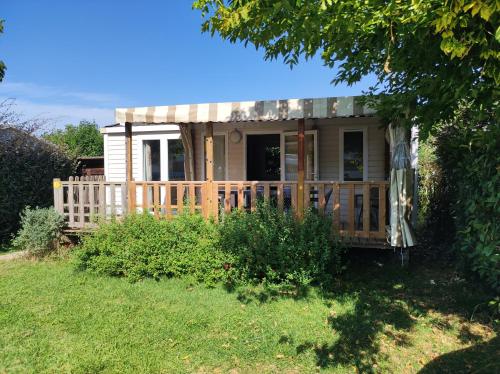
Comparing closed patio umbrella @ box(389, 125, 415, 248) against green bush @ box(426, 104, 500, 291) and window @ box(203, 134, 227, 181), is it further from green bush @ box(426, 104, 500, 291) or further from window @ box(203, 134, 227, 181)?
window @ box(203, 134, 227, 181)

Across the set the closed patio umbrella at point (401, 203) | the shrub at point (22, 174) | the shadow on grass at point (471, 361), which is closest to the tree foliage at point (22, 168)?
the shrub at point (22, 174)

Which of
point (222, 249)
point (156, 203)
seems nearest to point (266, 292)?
point (222, 249)

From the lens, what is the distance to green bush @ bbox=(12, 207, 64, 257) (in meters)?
7.49

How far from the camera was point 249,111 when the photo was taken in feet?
20.9

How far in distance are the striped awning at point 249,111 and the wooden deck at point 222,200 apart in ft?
3.92

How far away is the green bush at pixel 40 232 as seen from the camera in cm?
749

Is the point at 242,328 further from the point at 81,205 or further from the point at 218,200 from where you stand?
the point at 81,205

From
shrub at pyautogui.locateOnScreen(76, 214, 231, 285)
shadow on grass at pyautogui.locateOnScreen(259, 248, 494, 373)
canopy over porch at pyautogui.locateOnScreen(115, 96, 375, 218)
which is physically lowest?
shadow on grass at pyautogui.locateOnScreen(259, 248, 494, 373)

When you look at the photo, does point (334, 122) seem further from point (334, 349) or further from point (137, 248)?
point (334, 349)

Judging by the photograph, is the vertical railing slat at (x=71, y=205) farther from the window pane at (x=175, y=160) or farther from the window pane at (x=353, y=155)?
the window pane at (x=353, y=155)

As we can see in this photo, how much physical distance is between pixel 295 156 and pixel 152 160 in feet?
14.1

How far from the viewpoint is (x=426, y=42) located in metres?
2.75

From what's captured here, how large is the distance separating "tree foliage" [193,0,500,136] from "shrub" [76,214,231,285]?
323 cm

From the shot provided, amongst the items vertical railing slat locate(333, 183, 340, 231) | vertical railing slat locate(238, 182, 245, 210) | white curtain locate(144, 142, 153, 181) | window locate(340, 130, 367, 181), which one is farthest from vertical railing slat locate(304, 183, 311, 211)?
white curtain locate(144, 142, 153, 181)
